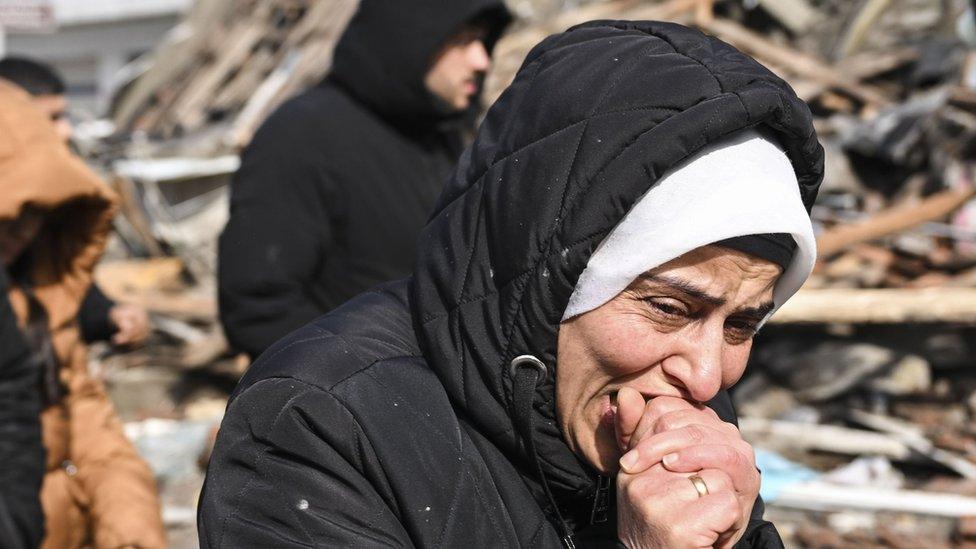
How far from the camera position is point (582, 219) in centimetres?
167

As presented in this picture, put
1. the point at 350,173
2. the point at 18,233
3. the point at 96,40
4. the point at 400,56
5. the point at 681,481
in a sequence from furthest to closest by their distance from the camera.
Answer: the point at 96,40 → the point at 400,56 → the point at 350,173 → the point at 18,233 → the point at 681,481

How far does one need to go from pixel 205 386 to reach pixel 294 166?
490 centimetres

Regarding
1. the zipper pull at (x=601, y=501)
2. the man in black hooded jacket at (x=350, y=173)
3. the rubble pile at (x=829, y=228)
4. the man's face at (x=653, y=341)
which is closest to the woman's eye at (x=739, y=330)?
the man's face at (x=653, y=341)

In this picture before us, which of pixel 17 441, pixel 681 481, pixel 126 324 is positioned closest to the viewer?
pixel 681 481

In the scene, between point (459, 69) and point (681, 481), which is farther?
point (459, 69)

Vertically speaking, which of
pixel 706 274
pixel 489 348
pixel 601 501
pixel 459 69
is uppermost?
pixel 706 274

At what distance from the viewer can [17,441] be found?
306cm

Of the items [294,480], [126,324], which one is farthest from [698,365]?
[126,324]

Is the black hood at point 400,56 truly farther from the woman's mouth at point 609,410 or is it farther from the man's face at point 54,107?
the man's face at point 54,107

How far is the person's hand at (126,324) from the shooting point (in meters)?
4.20

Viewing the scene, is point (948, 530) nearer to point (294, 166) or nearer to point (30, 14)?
point (294, 166)

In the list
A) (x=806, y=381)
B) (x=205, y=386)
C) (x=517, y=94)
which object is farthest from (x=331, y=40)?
(x=517, y=94)

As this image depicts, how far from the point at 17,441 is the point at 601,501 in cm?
192

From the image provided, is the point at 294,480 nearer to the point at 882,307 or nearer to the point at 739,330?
the point at 739,330
